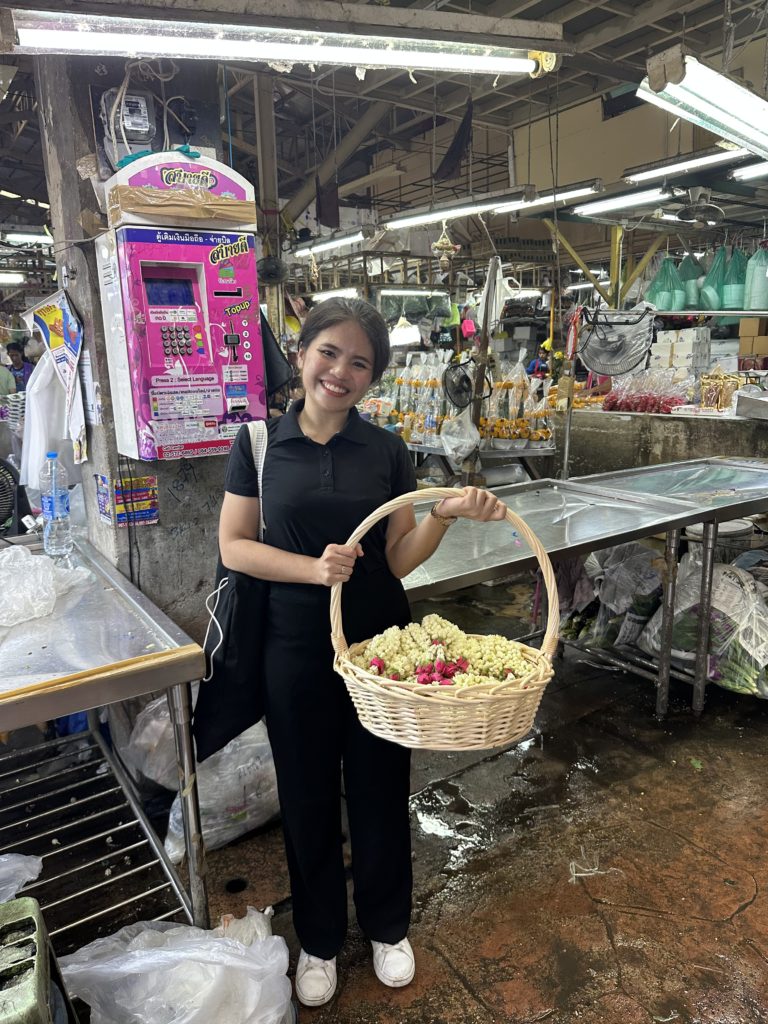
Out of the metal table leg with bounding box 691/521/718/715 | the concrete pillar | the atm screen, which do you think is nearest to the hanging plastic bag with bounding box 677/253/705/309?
the metal table leg with bounding box 691/521/718/715

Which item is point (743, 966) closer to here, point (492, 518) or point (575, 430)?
point (492, 518)

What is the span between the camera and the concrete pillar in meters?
2.22

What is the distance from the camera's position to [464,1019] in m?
1.81

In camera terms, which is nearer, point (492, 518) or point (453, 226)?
point (492, 518)

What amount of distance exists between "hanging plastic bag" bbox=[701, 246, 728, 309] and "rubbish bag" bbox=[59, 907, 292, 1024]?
5398 mm

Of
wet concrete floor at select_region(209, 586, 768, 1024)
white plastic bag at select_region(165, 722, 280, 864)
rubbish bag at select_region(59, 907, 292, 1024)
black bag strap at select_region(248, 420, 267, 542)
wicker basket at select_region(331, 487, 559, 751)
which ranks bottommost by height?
wet concrete floor at select_region(209, 586, 768, 1024)

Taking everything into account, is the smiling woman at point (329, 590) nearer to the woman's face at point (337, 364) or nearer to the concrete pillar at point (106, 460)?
the woman's face at point (337, 364)

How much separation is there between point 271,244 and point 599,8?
10.6ft

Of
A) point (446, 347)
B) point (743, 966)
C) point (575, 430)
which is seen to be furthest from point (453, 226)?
point (743, 966)

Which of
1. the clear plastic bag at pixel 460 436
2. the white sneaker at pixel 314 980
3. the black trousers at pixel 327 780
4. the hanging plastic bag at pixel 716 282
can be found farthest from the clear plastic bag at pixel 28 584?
the hanging plastic bag at pixel 716 282

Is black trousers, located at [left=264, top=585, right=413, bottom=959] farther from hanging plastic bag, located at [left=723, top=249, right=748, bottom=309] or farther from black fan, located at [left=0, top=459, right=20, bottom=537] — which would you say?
hanging plastic bag, located at [left=723, top=249, right=748, bottom=309]

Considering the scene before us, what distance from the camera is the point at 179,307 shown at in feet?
7.34

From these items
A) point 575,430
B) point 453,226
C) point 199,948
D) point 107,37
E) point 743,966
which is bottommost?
point 743,966

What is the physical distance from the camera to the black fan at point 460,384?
17.0ft
